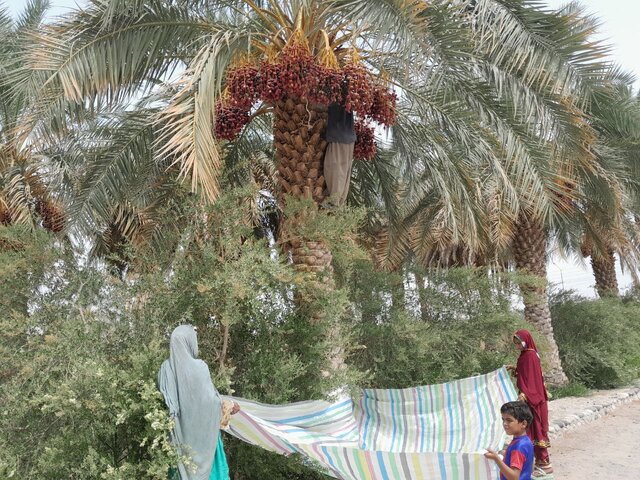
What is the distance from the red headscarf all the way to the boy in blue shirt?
2.56 m

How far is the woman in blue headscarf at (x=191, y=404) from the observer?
4.45 metres

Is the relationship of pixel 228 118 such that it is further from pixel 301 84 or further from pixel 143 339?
pixel 143 339

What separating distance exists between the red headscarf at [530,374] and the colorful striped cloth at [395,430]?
455 millimetres

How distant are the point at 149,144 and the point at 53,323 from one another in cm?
310

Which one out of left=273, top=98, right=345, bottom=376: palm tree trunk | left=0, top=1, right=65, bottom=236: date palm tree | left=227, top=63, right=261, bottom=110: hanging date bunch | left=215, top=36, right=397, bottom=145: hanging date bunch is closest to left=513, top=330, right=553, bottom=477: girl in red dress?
left=273, top=98, right=345, bottom=376: palm tree trunk

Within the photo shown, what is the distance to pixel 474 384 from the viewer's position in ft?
24.9

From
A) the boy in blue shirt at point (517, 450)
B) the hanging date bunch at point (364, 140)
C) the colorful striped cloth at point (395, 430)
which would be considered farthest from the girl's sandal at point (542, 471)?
the hanging date bunch at point (364, 140)

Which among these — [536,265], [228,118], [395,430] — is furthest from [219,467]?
[536,265]

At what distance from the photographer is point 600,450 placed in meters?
9.15

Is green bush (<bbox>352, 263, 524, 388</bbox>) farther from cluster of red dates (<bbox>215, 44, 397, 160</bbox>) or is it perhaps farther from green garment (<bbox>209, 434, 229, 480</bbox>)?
green garment (<bbox>209, 434, 229, 480</bbox>)

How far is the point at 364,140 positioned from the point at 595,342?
31.3ft

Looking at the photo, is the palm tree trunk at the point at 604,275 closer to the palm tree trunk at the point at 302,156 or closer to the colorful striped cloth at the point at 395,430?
the colorful striped cloth at the point at 395,430

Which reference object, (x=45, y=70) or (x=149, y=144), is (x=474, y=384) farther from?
(x=45, y=70)

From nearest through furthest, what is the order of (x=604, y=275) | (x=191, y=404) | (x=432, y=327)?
(x=191, y=404) < (x=432, y=327) < (x=604, y=275)
